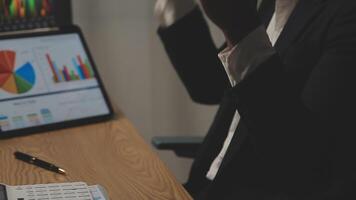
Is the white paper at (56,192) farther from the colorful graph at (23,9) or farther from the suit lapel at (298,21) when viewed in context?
the colorful graph at (23,9)

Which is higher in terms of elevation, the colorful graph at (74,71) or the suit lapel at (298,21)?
the colorful graph at (74,71)

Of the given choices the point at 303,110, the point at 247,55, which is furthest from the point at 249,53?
the point at 303,110

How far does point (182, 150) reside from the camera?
133cm

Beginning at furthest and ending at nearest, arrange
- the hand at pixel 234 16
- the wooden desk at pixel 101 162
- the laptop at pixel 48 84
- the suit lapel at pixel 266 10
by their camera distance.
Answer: the suit lapel at pixel 266 10 < the laptop at pixel 48 84 < the wooden desk at pixel 101 162 < the hand at pixel 234 16

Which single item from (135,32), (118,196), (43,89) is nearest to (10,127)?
(43,89)

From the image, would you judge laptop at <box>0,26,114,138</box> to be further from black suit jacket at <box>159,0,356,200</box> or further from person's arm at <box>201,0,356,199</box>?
person's arm at <box>201,0,356,199</box>

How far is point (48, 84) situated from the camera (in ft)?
4.00

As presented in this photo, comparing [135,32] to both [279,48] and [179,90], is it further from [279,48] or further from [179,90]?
[279,48]

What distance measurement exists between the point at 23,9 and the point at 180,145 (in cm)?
49

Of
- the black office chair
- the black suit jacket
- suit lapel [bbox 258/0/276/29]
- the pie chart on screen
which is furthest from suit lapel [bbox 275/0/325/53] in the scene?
the pie chart on screen

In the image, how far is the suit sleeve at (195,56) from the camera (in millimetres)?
1271

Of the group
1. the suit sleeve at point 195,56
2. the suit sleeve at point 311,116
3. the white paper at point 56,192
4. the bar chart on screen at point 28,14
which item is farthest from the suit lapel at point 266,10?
the white paper at point 56,192

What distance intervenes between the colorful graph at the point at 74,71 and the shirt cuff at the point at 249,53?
563 mm

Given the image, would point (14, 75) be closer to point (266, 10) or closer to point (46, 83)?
point (46, 83)
